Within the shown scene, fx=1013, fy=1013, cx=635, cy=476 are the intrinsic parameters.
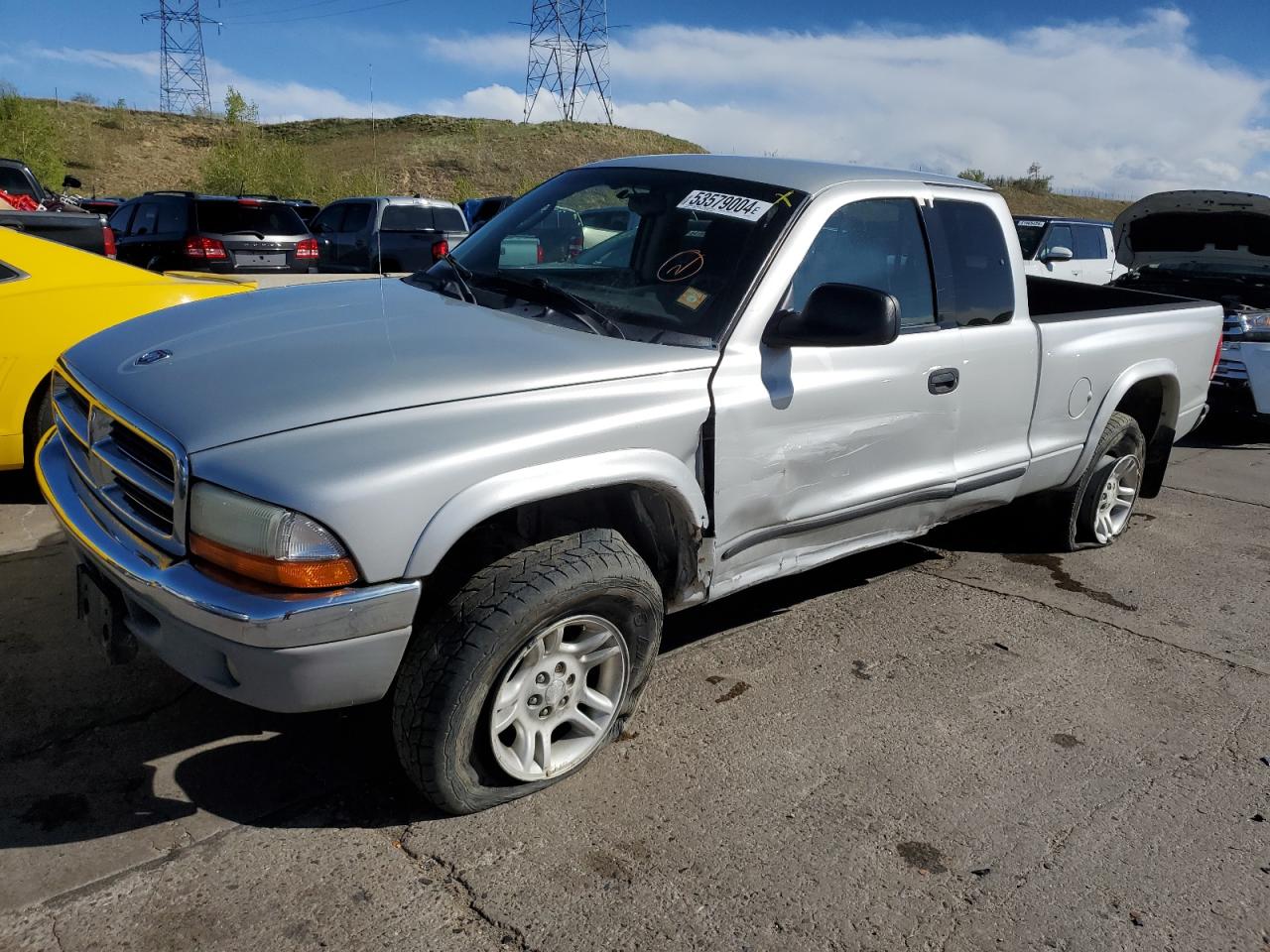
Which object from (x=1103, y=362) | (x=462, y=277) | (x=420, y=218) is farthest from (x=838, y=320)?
(x=420, y=218)

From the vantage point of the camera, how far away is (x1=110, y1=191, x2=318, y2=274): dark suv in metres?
12.6

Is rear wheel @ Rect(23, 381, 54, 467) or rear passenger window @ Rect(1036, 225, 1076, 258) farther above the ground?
rear passenger window @ Rect(1036, 225, 1076, 258)

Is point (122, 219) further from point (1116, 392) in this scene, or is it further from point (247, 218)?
point (1116, 392)

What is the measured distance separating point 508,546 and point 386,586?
0.57 m

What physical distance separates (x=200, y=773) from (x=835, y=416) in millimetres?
2246

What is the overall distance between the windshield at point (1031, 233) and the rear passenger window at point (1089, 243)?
812 mm

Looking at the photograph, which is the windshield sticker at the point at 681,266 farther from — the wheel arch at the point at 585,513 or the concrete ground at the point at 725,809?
the concrete ground at the point at 725,809

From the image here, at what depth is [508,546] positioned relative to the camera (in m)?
2.91

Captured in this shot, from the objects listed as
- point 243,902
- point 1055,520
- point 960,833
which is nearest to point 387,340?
point 243,902

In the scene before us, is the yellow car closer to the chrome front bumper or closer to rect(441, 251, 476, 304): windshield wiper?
rect(441, 251, 476, 304): windshield wiper

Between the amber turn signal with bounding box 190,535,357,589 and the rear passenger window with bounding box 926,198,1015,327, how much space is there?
2.53 m

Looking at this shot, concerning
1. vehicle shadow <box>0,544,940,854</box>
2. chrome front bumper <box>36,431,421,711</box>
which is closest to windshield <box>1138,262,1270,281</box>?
vehicle shadow <box>0,544,940,854</box>

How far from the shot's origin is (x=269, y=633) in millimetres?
2291

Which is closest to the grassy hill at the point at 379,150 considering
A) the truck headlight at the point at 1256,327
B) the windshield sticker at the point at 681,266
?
the truck headlight at the point at 1256,327
